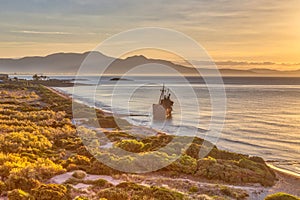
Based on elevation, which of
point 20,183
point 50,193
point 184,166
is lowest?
point 184,166

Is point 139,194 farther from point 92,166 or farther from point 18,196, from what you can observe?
point 92,166

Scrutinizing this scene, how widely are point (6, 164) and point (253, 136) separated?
2690cm

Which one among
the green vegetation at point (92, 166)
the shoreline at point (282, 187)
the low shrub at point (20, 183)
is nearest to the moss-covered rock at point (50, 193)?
the green vegetation at point (92, 166)

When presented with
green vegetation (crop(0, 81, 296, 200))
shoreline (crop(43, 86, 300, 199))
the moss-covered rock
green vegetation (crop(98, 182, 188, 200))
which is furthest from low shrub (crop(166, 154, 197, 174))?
the moss-covered rock

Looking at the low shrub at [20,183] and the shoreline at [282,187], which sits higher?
the low shrub at [20,183]

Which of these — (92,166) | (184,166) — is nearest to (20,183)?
(92,166)

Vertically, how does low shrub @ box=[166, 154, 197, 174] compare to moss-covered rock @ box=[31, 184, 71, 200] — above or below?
below

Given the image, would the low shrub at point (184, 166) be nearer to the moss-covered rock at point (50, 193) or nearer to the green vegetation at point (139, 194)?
the green vegetation at point (139, 194)

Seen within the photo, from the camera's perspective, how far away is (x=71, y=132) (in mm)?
25125

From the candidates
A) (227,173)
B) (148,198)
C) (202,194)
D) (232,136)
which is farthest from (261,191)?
(232,136)

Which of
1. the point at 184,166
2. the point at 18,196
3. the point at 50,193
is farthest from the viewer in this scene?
the point at 184,166

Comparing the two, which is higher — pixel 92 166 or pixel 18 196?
pixel 18 196

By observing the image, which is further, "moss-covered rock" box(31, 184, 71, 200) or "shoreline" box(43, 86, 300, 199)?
"shoreline" box(43, 86, 300, 199)

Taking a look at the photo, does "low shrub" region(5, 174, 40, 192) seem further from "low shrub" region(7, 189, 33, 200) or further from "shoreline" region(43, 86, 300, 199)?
"shoreline" region(43, 86, 300, 199)
